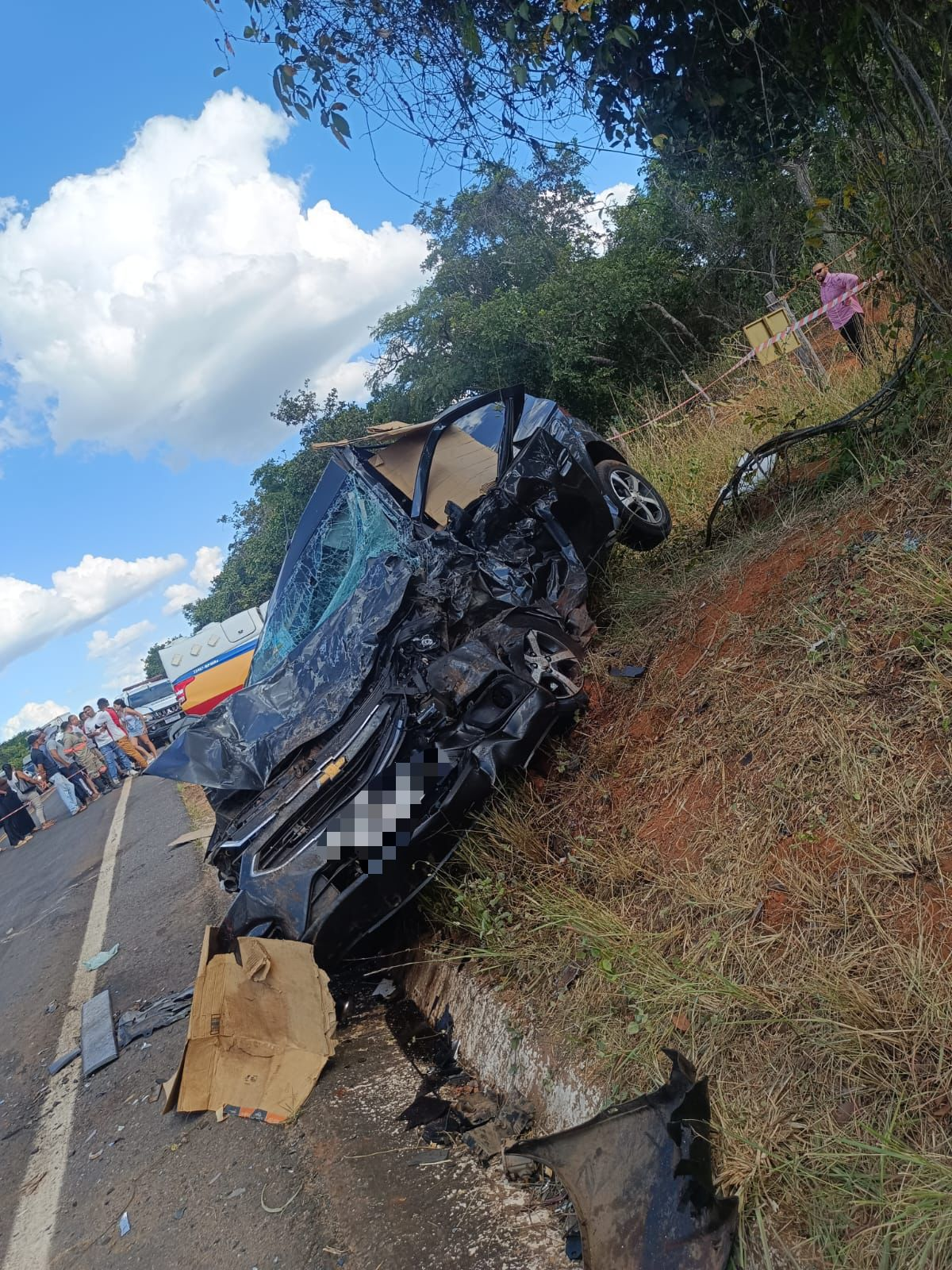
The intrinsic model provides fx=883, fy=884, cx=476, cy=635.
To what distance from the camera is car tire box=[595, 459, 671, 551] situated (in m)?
5.43

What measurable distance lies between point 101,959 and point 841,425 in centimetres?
578

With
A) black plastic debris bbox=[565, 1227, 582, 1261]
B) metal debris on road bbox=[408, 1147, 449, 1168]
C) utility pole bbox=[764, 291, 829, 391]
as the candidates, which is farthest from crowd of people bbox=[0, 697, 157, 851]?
black plastic debris bbox=[565, 1227, 582, 1261]

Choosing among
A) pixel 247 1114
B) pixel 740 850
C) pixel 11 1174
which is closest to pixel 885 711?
pixel 740 850

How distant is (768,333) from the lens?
819 cm

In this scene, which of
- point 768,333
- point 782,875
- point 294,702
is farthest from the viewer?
point 768,333

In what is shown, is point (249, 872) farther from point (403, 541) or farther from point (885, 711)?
point (885, 711)

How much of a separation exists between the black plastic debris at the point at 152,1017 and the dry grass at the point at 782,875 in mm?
1806

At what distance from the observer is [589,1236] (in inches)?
84.7

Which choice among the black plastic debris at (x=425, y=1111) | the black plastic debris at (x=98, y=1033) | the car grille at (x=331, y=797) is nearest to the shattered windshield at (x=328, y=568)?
the car grille at (x=331, y=797)

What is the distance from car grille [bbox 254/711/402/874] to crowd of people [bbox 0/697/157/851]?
588 inches

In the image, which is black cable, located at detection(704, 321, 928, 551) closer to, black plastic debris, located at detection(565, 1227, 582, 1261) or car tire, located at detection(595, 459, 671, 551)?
car tire, located at detection(595, 459, 671, 551)

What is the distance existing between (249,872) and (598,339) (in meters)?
13.9

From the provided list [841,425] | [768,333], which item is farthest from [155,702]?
[841,425]

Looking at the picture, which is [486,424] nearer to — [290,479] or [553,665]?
[553,665]
